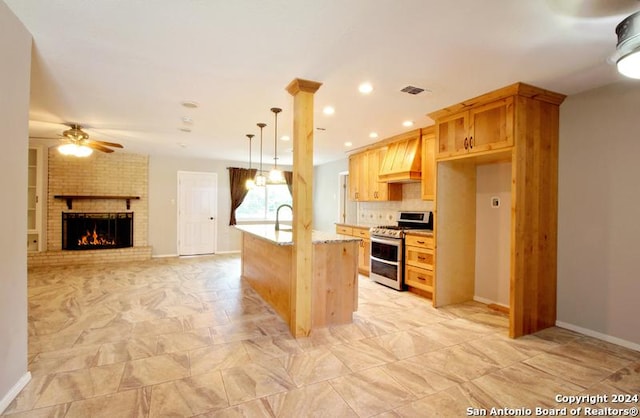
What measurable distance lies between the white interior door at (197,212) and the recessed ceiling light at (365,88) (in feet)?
18.6

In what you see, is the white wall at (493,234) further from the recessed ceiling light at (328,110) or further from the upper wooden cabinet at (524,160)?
the recessed ceiling light at (328,110)

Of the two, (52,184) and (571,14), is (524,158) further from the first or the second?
(52,184)

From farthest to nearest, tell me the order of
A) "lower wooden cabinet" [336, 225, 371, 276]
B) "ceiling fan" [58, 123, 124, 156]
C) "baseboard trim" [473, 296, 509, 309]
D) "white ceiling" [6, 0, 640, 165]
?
"lower wooden cabinet" [336, 225, 371, 276], "ceiling fan" [58, 123, 124, 156], "baseboard trim" [473, 296, 509, 309], "white ceiling" [6, 0, 640, 165]

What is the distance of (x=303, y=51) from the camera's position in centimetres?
234

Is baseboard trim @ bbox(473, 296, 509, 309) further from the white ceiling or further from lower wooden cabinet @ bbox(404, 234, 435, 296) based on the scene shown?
the white ceiling

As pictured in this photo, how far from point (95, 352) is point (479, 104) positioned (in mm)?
4400

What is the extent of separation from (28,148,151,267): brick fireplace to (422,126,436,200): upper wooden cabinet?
20.2ft

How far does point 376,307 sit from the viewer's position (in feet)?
12.7

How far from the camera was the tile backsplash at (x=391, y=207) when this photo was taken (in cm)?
516

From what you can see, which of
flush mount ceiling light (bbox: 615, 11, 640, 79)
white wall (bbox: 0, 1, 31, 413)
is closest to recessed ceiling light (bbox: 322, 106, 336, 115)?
flush mount ceiling light (bbox: 615, 11, 640, 79)

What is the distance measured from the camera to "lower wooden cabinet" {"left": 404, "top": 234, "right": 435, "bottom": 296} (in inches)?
162

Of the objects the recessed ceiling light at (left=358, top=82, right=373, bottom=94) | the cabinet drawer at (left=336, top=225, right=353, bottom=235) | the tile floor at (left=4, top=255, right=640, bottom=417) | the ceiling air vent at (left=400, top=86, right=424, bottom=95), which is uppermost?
the ceiling air vent at (left=400, top=86, right=424, bottom=95)

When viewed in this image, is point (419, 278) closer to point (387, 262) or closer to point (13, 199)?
point (387, 262)

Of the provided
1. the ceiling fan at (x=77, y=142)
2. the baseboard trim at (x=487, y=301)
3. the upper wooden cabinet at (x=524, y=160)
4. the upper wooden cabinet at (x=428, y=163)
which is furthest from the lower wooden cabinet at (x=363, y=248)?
the ceiling fan at (x=77, y=142)
